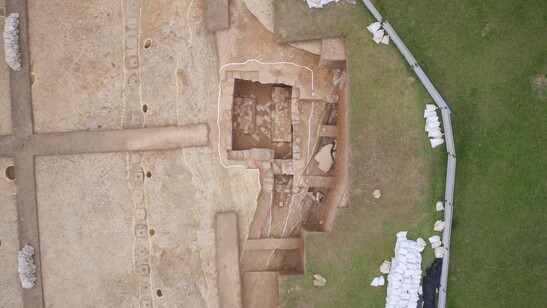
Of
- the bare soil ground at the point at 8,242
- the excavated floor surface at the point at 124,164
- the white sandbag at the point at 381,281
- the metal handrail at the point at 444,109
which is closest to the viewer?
the metal handrail at the point at 444,109

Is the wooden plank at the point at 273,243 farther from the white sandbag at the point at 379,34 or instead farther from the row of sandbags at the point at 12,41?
the row of sandbags at the point at 12,41

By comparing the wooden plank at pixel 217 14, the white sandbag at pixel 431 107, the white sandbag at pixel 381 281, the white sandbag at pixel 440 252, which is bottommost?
the white sandbag at pixel 381 281

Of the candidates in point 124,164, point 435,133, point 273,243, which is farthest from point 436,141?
point 124,164

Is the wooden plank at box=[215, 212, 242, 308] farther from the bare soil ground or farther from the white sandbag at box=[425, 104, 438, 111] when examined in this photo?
the white sandbag at box=[425, 104, 438, 111]

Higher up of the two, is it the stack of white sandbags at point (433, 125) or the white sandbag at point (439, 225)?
the stack of white sandbags at point (433, 125)

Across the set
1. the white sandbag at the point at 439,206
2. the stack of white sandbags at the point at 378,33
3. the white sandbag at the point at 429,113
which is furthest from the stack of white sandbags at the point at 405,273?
the stack of white sandbags at the point at 378,33

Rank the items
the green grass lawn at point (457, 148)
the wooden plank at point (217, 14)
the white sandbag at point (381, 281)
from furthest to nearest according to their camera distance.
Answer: the wooden plank at point (217, 14), the white sandbag at point (381, 281), the green grass lawn at point (457, 148)

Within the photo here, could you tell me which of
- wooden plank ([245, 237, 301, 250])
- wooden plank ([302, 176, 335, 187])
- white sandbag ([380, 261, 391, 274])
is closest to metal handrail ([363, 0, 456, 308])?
white sandbag ([380, 261, 391, 274])
